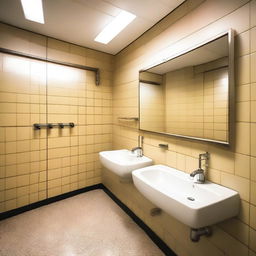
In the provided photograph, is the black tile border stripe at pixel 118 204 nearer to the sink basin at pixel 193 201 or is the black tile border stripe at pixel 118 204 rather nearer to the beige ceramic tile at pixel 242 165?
the sink basin at pixel 193 201

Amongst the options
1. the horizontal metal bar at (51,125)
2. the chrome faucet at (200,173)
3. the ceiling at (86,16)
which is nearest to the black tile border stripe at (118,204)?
the chrome faucet at (200,173)

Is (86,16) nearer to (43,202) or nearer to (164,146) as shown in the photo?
(164,146)

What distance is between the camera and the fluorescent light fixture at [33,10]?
4.69 ft

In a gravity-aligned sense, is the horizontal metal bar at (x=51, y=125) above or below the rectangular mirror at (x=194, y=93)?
below

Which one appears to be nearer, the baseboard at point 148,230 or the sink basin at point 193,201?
the sink basin at point 193,201

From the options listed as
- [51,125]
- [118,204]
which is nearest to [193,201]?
[118,204]

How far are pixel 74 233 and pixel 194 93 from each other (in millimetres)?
1967

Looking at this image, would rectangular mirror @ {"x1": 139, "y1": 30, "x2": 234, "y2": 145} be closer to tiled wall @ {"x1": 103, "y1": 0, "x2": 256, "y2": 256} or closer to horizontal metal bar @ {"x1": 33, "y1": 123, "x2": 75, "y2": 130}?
tiled wall @ {"x1": 103, "y1": 0, "x2": 256, "y2": 256}

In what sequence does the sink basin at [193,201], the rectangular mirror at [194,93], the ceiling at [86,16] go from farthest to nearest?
the ceiling at [86,16] → the rectangular mirror at [194,93] → the sink basin at [193,201]

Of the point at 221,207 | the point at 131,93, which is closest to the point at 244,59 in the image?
the point at 221,207

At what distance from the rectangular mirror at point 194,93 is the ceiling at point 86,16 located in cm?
50

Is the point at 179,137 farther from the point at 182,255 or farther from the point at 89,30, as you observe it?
the point at 89,30

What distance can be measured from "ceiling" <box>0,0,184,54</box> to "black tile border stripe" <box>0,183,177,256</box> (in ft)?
7.65

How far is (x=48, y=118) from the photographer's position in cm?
210
